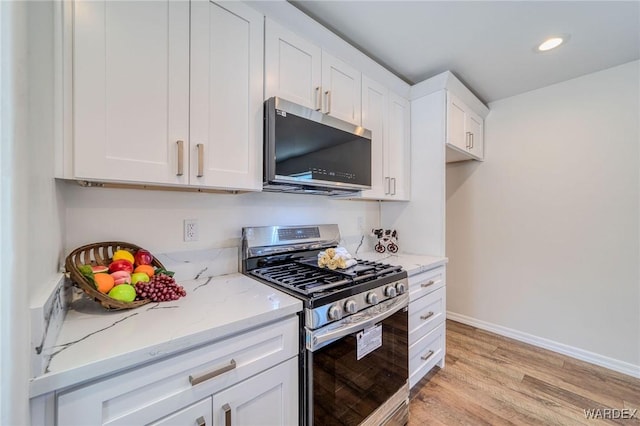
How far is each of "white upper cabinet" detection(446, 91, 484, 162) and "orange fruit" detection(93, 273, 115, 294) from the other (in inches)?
92.3

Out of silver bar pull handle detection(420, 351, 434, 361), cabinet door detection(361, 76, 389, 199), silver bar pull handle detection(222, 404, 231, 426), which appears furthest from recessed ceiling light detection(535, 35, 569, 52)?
silver bar pull handle detection(222, 404, 231, 426)

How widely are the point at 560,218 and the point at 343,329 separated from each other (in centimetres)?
245

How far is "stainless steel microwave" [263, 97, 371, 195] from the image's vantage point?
134 centimetres

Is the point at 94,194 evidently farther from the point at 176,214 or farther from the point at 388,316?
the point at 388,316

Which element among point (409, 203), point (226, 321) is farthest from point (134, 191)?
point (409, 203)

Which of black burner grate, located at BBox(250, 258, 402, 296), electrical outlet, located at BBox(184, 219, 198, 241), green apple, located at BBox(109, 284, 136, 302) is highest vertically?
electrical outlet, located at BBox(184, 219, 198, 241)

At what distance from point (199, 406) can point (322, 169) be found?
1188 millimetres

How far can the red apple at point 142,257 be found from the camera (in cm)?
115

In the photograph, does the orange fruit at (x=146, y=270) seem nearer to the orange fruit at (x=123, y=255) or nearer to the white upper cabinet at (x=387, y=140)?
the orange fruit at (x=123, y=255)

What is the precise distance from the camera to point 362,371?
1275mm

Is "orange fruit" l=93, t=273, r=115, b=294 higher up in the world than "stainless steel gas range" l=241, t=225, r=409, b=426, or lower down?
higher up

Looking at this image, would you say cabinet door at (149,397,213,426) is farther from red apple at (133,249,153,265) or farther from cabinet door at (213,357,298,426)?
red apple at (133,249,153,265)

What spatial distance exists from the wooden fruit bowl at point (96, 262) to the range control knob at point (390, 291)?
112 cm

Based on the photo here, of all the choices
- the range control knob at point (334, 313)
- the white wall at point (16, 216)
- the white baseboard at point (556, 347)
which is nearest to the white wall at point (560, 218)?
the white baseboard at point (556, 347)
